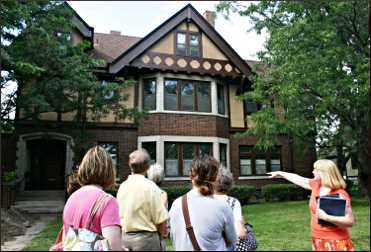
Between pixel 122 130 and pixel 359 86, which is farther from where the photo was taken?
pixel 122 130

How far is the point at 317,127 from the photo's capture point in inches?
526

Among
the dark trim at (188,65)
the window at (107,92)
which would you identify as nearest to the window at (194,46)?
the dark trim at (188,65)

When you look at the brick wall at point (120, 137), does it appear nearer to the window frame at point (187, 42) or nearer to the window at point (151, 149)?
the window at point (151, 149)

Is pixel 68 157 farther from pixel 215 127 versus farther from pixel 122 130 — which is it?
pixel 215 127

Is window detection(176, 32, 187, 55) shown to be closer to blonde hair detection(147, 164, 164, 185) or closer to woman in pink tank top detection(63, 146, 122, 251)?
blonde hair detection(147, 164, 164, 185)

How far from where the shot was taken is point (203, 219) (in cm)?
271

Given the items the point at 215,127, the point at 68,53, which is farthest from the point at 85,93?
the point at 215,127

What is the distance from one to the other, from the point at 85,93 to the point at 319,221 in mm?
10858

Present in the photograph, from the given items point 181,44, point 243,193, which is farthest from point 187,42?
point 243,193

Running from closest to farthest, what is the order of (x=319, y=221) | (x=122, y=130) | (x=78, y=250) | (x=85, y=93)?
1. (x=78, y=250)
2. (x=319, y=221)
3. (x=85, y=93)
4. (x=122, y=130)

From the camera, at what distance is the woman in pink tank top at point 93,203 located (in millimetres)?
2408

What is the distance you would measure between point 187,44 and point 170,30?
3.66ft

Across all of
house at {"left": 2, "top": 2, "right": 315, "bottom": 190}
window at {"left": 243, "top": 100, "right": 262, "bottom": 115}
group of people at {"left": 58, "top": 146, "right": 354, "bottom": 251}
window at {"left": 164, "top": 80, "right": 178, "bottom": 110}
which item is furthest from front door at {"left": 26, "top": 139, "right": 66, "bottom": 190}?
group of people at {"left": 58, "top": 146, "right": 354, "bottom": 251}

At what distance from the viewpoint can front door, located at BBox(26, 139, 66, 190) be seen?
15.9 metres
